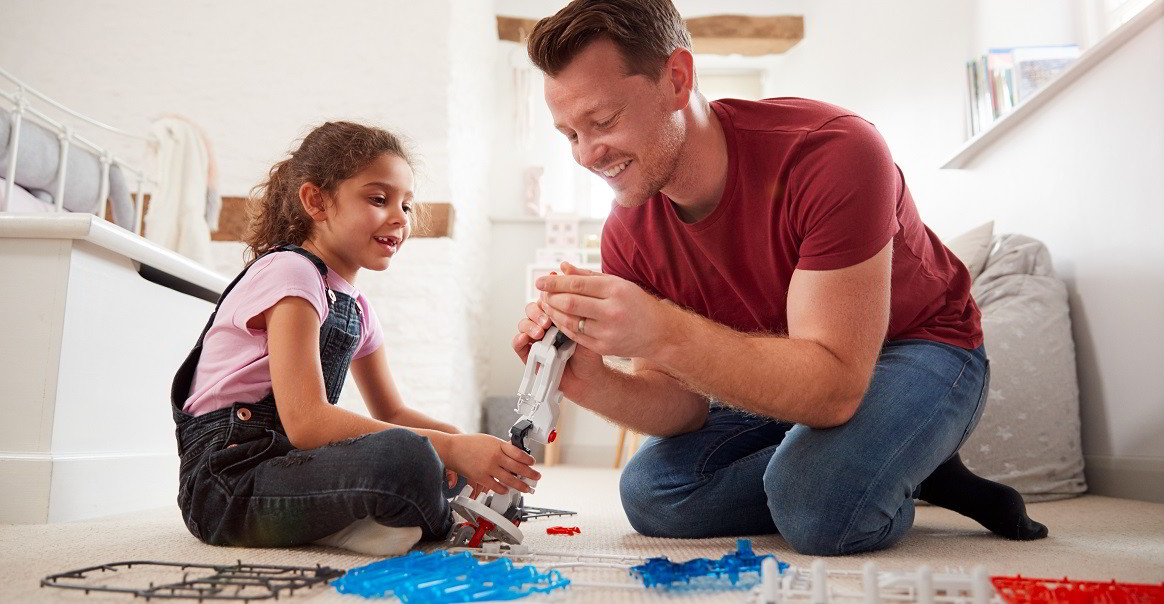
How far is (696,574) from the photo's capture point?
825 millimetres

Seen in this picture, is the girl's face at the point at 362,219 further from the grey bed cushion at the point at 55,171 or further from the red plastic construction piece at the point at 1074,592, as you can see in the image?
the grey bed cushion at the point at 55,171

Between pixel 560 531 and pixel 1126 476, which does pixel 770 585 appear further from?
pixel 1126 476

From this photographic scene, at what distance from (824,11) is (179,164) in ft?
12.0

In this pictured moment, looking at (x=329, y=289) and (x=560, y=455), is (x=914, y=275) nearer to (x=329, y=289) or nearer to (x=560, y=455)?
→ (x=329, y=289)

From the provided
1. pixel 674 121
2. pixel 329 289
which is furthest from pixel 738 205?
pixel 329 289

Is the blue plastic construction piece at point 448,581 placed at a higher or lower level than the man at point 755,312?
lower

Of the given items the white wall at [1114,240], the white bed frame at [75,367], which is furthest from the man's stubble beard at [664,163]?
the white wall at [1114,240]

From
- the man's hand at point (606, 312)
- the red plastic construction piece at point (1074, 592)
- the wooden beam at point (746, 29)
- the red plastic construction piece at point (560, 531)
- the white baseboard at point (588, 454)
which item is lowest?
the white baseboard at point (588, 454)

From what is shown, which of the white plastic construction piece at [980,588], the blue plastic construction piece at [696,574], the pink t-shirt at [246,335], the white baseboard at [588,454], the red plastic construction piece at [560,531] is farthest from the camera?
the white baseboard at [588,454]

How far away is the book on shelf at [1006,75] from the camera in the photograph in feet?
8.82

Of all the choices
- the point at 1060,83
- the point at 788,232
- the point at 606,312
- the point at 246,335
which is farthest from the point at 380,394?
the point at 1060,83

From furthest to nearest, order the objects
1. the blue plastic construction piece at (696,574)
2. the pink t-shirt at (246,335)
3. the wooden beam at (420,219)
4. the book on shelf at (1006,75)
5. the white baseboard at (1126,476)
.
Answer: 1. the wooden beam at (420,219)
2. the book on shelf at (1006,75)
3. the white baseboard at (1126,476)
4. the pink t-shirt at (246,335)
5. the blue plastic construction piece at (696,574)

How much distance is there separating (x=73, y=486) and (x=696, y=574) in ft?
4.02

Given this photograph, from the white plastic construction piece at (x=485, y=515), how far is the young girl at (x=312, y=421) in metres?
0.05
